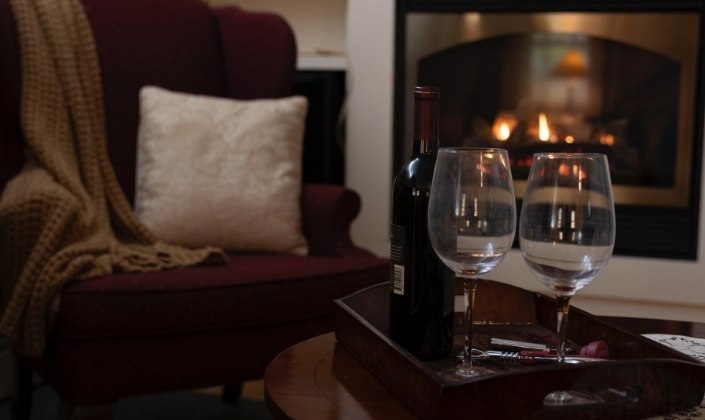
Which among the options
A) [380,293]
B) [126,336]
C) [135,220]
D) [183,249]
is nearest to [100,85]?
[135,220]

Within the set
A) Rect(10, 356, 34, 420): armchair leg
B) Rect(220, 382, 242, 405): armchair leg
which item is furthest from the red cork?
Rect(220, 382, 242, 405): armchair leg

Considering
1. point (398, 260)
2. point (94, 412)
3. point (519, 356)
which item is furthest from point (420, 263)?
point (94, 412)

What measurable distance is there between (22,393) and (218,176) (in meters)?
0.62

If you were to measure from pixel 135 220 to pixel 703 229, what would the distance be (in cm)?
165

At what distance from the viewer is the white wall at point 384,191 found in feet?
8.48

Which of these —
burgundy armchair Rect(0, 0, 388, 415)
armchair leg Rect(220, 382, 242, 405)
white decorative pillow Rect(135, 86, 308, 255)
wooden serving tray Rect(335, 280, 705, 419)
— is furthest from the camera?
armchair leg Rect(220, 382, 242, 405)

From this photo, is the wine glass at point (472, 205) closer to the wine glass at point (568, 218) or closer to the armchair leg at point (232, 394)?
the wine glass at point (568, 218)

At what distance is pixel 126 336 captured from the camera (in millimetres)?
1541

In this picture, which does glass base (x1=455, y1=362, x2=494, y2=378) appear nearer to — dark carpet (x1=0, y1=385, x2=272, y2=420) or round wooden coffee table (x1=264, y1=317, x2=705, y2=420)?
round wooden coffee table (x1=264, y1=317, x2=705, y2=420)

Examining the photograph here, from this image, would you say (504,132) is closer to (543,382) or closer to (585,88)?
(585,88)

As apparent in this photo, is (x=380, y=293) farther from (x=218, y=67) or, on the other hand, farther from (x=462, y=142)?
(x=462, y=142)

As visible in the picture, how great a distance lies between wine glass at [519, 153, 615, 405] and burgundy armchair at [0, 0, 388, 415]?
927mm

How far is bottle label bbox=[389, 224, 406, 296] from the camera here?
88 centimetres

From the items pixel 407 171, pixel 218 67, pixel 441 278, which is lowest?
pixel 441 278
